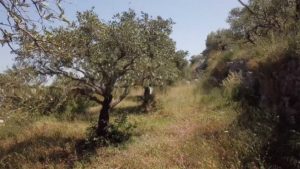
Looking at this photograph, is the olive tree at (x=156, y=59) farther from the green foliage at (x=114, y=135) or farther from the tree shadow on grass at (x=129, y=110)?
the green foliage at (x=114, y=135)

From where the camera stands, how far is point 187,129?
12219 mm

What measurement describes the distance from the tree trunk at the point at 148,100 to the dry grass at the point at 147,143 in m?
1.00

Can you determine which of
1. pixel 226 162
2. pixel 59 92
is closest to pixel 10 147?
pixel 59 92

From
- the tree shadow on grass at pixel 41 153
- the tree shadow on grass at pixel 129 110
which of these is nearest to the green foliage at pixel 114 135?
the tree shadow on grass at pixel 41 153

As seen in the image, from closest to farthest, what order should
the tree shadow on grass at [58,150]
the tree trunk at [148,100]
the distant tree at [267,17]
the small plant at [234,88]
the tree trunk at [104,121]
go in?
the tree shadow on grass at [58,150] < the tree trunk at [104,121] < the small plant at [234,88] < the distant tree at [267,17] < the tree trunk at [148,100]

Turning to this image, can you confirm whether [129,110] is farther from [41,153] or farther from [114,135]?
[41,153]

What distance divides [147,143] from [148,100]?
27.0ft

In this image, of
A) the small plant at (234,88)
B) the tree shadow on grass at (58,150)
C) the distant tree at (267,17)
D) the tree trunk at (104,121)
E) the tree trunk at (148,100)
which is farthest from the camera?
the tree trunk at (148,100)

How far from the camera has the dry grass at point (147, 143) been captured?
9516 mm

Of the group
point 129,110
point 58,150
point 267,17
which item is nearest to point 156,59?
point 58,150

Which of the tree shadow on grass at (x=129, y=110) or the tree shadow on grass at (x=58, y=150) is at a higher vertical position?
the tree shadow on grass at (x=129, y=110)

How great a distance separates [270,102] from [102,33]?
5.51m

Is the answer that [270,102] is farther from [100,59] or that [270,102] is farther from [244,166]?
[100,59]

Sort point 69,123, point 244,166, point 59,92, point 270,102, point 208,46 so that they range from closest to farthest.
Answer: point 244,166
point 270,102
point 59,92
point 69,123
point 208,46
